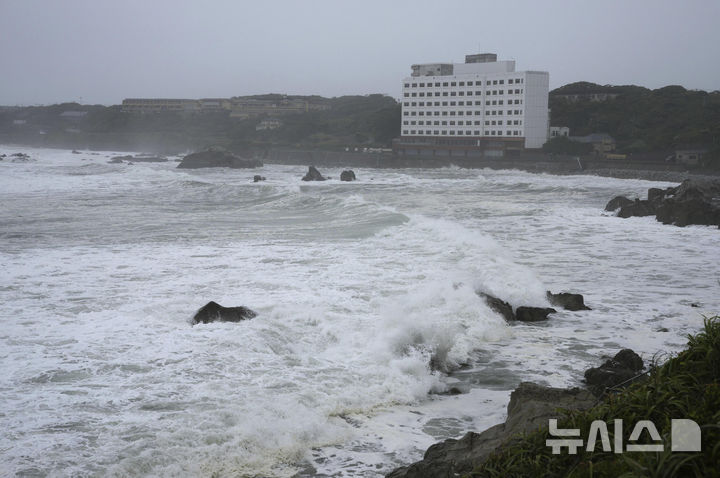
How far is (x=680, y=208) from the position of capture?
2483 centimetres

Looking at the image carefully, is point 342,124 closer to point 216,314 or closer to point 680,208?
point 680,208

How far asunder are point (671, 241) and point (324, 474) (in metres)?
18.0

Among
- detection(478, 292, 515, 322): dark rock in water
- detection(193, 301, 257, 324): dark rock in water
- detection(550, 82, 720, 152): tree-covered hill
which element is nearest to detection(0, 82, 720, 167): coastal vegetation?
detection(550, 82, 720, 152): tree-covered hill

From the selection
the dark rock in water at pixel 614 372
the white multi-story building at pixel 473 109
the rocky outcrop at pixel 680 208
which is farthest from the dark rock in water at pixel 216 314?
the white multi-story building at pixel 473 109

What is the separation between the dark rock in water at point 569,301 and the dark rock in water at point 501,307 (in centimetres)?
100

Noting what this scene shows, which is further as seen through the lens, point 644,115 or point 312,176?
point 644,115

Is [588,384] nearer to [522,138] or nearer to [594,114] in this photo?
[522,138]

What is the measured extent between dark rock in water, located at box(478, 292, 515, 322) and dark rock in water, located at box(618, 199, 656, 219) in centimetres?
1785

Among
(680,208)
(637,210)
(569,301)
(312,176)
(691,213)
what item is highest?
(312,176)

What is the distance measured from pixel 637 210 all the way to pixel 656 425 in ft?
85.3

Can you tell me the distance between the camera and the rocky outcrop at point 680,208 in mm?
24312

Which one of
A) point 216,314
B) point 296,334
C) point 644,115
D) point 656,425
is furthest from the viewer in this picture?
point 644,115

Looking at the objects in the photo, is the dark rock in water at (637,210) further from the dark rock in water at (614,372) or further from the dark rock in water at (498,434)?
the dark rock in water at (498,434)

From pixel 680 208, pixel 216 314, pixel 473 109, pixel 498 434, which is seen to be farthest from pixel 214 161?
pixel 498 434
